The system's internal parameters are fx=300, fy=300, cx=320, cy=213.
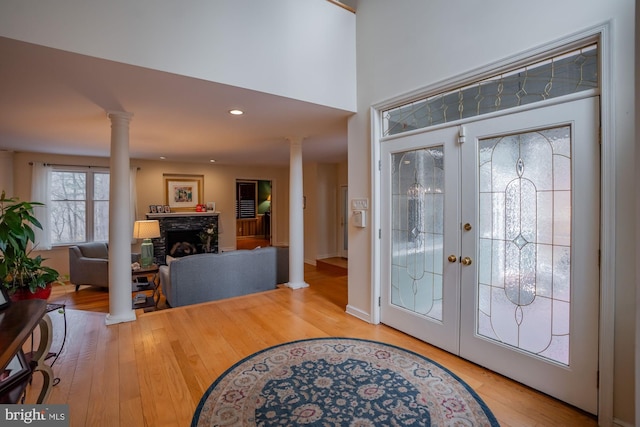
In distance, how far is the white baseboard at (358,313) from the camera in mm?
3344

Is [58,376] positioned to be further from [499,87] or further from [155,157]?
[155,157]

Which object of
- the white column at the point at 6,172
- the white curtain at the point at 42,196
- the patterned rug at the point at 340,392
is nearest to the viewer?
the patterned rug at the point at 340,392

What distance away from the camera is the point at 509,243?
225 cm

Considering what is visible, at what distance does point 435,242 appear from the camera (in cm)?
274

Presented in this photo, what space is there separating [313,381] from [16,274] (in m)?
2.64

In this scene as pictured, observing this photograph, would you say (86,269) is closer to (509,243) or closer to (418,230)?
(418,230)

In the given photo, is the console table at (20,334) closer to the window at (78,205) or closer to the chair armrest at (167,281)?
the chair armrest at (167,281)

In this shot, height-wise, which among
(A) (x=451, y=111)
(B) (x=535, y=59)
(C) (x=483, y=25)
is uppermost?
(C) (x=483, y=25)

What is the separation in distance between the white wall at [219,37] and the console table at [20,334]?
1.75 m

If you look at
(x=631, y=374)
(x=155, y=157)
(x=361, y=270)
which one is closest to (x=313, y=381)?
(x=361, y=270)

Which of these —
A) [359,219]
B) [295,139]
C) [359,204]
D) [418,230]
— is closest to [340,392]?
[418,230]

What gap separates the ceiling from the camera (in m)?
2.34

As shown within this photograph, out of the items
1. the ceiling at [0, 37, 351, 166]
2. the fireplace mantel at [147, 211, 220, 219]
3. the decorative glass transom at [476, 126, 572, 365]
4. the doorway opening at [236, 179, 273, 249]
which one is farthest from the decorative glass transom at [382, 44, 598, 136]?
the doorway opening at [236, 179, 273, 249]

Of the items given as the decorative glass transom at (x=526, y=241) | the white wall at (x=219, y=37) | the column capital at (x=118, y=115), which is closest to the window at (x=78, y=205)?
the column capital at (x=118, y=115)
